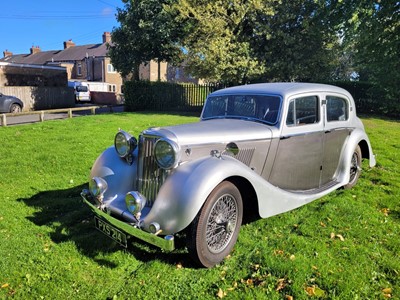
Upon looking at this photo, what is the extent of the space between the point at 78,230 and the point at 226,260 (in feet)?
6.32

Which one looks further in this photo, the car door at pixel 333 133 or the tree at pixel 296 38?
the tree at pixel 296 38

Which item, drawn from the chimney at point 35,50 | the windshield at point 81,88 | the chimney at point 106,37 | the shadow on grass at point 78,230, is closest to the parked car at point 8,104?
the windshield at point 81,88

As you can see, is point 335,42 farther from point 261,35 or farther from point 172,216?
point 172,216

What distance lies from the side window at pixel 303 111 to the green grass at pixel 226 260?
130 cm

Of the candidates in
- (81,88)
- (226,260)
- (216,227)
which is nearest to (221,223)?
(216,227)

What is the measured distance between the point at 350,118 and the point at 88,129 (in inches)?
324

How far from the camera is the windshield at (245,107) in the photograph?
4166 mm

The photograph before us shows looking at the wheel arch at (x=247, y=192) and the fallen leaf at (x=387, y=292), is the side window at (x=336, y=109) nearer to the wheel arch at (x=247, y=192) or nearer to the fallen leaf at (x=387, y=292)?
the wheel arch at (x=247, y=192)

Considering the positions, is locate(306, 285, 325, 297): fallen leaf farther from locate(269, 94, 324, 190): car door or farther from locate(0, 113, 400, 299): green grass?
locate(269, 94, 324, 190): car door

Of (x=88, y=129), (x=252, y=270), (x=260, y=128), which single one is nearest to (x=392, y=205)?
(x=260, y=128)

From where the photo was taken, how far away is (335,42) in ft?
53.3

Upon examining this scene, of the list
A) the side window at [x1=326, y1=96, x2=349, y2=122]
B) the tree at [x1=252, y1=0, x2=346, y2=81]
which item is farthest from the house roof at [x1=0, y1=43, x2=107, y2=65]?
the side window at [x1=326, y1=96, x2=349, y2=122]

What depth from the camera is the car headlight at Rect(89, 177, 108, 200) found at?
3.46 meters

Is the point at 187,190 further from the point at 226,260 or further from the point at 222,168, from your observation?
the point at 226,260
